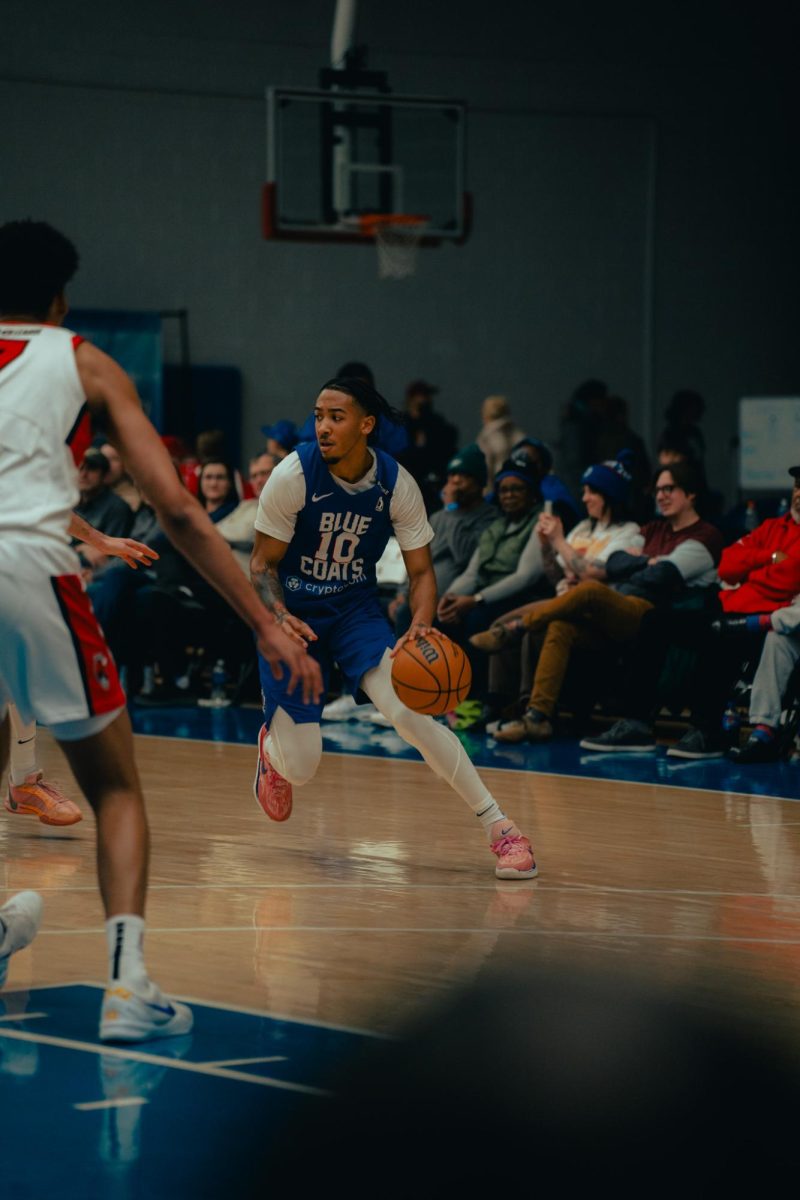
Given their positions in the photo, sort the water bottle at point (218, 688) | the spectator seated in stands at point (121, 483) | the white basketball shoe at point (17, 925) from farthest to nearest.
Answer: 1. the spectator seated in stands at point (121, 483)
2. the water bottle at point (218, 688)
3. the white basketball shoe at point (17, 925)

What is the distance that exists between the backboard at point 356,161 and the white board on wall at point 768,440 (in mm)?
2846

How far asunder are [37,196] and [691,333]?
6.79 meters

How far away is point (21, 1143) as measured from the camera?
319 centimetres

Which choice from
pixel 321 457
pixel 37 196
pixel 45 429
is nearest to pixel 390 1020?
pixel 45 429

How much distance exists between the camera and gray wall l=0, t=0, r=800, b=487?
54.3ft

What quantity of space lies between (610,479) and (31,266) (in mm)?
6026

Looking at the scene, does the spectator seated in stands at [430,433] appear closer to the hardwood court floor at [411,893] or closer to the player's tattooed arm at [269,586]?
the hardwood court floor at [411,893]

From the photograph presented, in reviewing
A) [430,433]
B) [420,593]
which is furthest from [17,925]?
[430,433]

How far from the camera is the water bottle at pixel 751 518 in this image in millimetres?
10227

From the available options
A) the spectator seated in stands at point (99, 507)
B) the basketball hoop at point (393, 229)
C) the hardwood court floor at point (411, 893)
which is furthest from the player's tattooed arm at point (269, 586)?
the basketball hoop at point (393, 229)

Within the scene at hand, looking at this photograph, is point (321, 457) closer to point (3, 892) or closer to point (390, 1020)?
point (3, 892)

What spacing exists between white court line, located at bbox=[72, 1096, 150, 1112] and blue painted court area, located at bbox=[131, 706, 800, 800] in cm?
461

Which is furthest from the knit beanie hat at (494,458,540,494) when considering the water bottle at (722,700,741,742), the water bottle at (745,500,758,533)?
the water bottle at (722,700,741,742)

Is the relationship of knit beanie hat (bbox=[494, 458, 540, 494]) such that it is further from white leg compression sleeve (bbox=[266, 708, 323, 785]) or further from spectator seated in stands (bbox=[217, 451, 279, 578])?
white leg compression sleeve (bbox=[266, 708, 323, 785])
